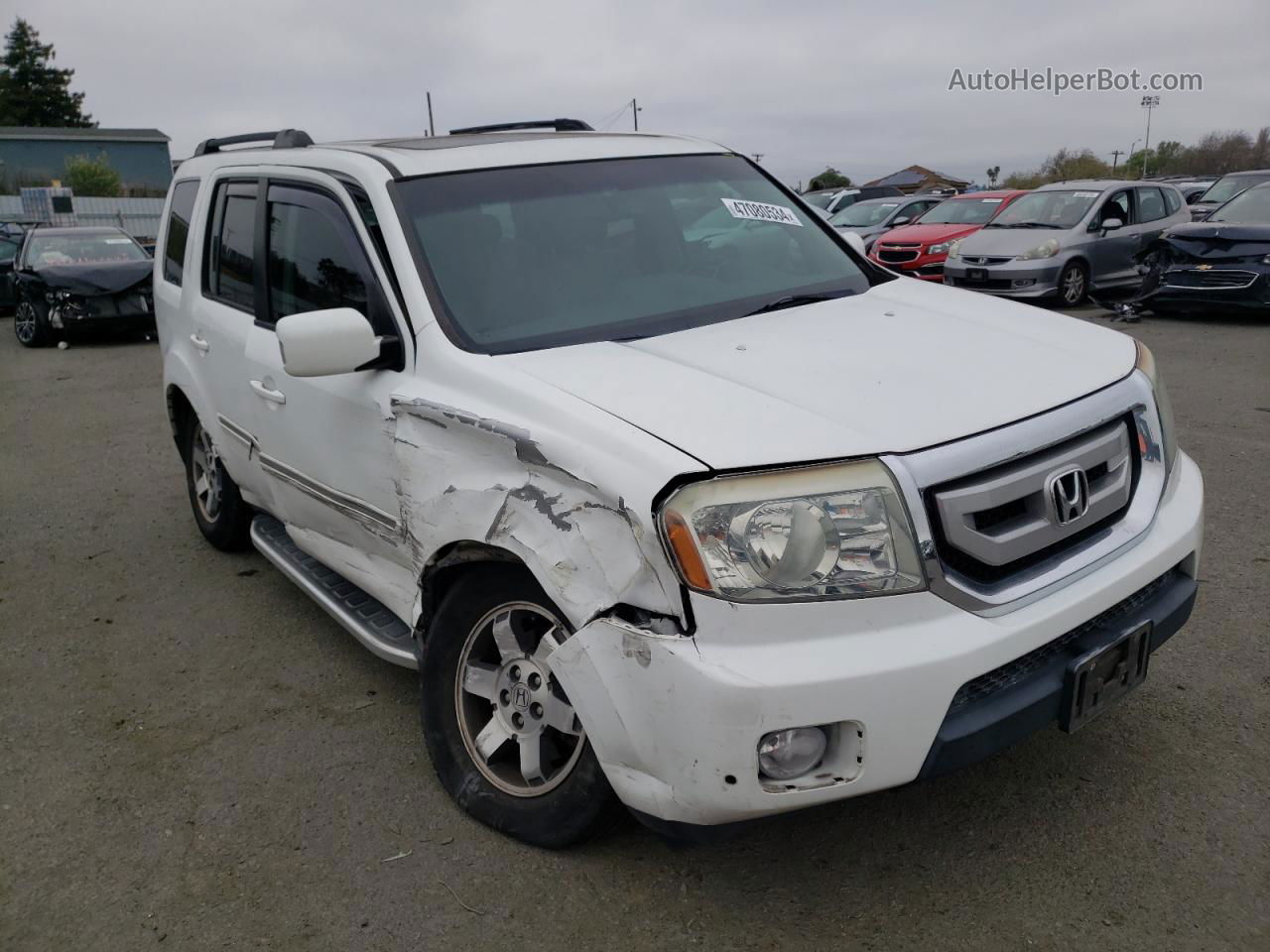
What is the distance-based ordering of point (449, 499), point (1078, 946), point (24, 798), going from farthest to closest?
point (24, 798) < point (449, 499) < point (1078, 946)

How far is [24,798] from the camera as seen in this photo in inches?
129

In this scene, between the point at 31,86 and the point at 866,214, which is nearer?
the point at 866,214

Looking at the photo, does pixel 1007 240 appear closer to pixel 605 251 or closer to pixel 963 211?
pixel 963 211

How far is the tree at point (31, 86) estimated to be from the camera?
69.6 metres

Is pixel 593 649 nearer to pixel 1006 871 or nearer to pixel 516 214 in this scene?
pixel 1006 871

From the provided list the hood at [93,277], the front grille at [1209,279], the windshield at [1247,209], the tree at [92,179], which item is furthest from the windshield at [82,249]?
the tree at [92,179]

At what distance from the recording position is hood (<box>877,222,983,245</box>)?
15266mm

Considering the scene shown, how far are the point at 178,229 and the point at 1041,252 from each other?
34.6 feet

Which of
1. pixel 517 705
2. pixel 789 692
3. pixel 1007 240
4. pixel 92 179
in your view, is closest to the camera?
pixel 789 692

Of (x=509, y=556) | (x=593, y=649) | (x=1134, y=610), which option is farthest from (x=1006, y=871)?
(x=509, y=556)

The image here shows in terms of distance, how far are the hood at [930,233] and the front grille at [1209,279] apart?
3774 millimetres

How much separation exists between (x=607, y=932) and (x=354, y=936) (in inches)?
24.4

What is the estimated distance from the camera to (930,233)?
15.6 meters

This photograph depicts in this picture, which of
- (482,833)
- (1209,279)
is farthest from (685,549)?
Result: (1209,279)
